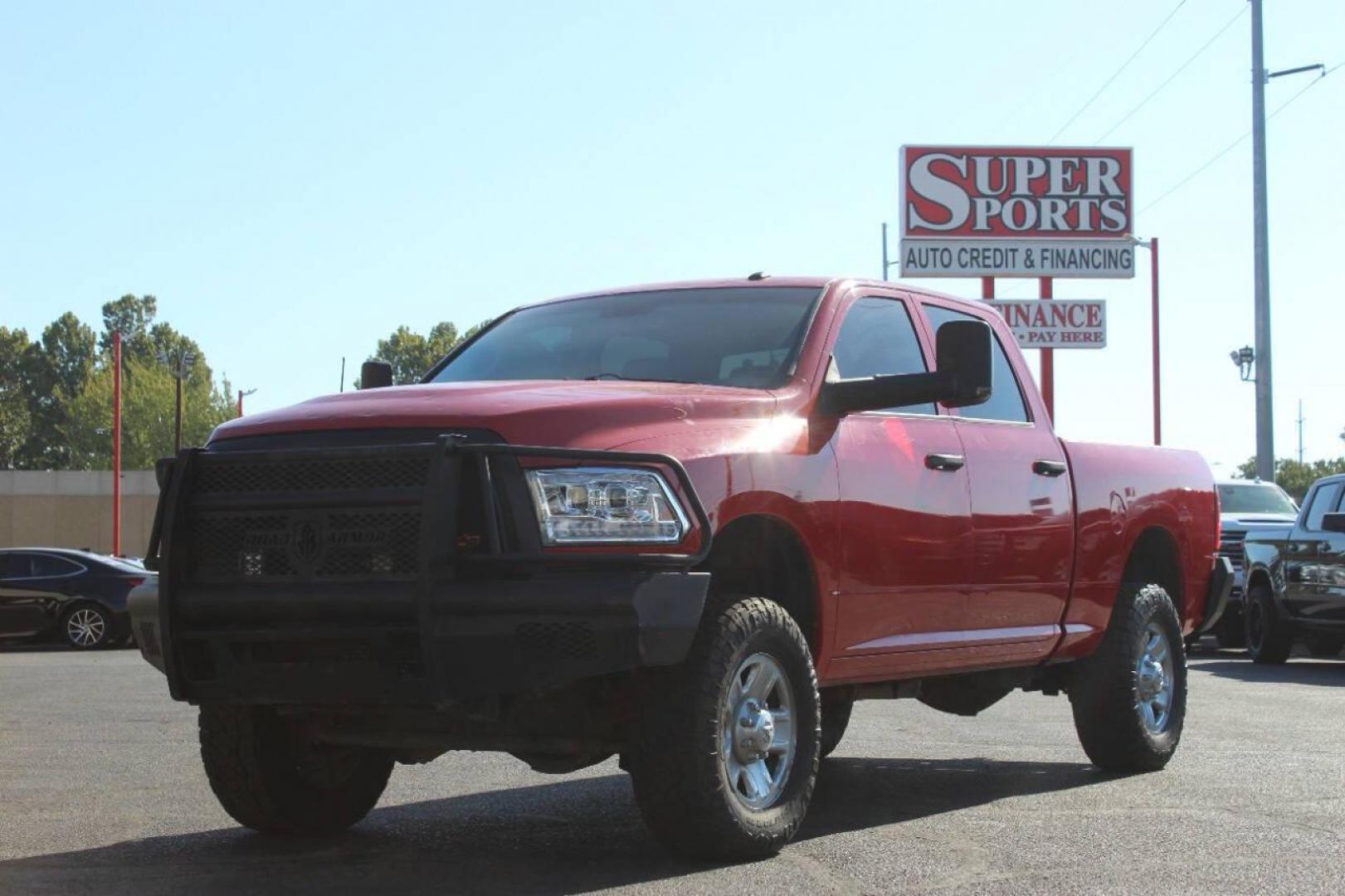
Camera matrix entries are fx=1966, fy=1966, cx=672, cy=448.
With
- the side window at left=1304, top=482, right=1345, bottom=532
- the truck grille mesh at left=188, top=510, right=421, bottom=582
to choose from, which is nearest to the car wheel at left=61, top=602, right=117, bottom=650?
the side window at left=1304, top=482, right=1345, bottom=532

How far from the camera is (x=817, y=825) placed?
7.26m

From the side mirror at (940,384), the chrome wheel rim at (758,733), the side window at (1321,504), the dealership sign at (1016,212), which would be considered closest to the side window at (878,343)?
the side mirror at (940,384)

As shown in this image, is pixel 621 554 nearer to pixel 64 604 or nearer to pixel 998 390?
pixel 998 390

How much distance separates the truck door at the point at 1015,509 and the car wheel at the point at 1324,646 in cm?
1131

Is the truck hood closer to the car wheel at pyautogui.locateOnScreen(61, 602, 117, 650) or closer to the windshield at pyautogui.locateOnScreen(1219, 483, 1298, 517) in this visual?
the windshield at pyautogui.locateOnScreen(1219, 483, 1298, 517)

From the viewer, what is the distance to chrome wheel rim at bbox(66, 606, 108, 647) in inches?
943

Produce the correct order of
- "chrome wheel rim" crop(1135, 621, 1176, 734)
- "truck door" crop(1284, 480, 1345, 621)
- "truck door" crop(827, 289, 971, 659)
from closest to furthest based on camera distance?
"truck door" crop(827, 289, 971, 659) < "chrome wheel rim" crop(1135, 621, 1176, 734) < "truck door" crop(1284, 480, 1345, 621)

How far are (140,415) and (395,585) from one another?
104587 millimetres

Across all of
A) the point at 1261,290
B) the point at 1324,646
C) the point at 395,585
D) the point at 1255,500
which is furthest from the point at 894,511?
the point at 1261,290

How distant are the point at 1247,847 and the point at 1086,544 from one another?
234cm

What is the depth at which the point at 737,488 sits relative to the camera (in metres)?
6.27

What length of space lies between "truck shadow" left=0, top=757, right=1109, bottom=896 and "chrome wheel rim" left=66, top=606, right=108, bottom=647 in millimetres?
16517

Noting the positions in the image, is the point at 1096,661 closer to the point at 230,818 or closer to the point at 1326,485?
the point at 230,818

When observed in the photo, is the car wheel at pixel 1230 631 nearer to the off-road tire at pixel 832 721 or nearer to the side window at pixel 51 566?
the off-road tire at pixel 832 721
